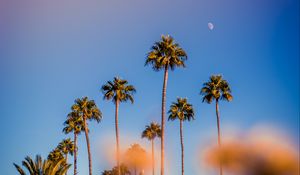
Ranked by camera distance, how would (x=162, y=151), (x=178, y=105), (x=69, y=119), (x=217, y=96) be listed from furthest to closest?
(x=69, y=119) < (x=178, y=105) < (x=217, y=96) < (x=162, y=151)

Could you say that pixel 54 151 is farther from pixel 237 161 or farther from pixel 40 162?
pixel 237 161

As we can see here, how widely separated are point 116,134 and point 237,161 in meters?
46.5

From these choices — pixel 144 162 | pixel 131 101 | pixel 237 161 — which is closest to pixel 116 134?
pixel 131 101

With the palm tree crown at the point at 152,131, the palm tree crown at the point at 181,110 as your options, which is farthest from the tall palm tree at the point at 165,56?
the palm tree crown at the point at 152,131

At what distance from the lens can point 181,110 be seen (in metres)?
62.2

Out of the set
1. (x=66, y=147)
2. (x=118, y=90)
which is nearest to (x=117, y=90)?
(x=118, y=90)

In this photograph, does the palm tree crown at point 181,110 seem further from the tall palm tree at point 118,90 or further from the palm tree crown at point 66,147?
the palm tree crown at point 66,147

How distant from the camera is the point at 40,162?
43.2 metres

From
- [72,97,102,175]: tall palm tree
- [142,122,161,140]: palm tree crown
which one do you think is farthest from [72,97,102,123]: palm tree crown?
[142,122,161,140]: palm tree crown

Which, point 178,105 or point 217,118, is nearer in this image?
point 217,118

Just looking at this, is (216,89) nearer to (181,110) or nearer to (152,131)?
(181,110)

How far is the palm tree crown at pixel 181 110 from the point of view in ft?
203

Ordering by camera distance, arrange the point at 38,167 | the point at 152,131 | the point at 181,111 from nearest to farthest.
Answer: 1. the point at 38,167
2. the point at 181,111
3. the point at 152,131

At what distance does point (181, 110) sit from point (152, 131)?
22472mm
